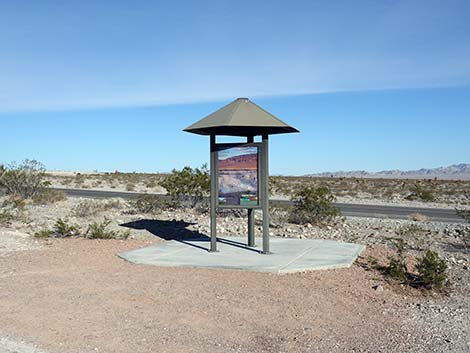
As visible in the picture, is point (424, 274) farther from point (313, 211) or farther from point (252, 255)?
point (313, 211)

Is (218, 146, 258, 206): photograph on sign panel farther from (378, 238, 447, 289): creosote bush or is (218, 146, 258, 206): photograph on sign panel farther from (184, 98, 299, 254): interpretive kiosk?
(378, 238, 447, 289): creosote bush

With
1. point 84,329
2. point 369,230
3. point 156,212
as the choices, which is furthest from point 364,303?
point 156,212

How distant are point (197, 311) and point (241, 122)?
4.69m

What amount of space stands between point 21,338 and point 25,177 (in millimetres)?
24542

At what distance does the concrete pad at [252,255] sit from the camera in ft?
33.6

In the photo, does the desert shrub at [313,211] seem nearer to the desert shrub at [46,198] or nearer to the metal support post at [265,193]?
the metal support post at [265,193]

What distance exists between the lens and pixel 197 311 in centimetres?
750

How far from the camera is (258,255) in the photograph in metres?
11.4

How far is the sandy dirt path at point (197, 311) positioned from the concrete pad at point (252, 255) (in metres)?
0.35

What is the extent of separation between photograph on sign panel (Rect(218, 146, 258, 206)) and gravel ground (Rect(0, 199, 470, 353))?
2.23 meters

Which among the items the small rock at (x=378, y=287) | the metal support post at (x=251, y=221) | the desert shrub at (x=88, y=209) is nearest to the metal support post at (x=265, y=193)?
the metal support post at (x=251, y=221)

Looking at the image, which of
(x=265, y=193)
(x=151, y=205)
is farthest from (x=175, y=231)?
(x=151, y=205)

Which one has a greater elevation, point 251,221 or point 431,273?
point 251,221

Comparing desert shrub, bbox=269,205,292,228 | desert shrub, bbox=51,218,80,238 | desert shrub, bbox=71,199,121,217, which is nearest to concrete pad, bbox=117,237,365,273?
desert shrub, bbox=51,218,80,238
